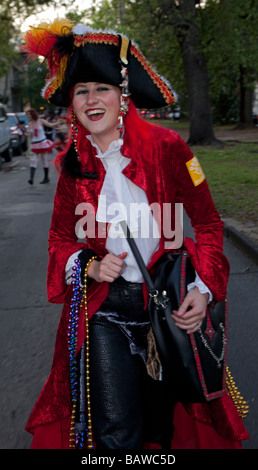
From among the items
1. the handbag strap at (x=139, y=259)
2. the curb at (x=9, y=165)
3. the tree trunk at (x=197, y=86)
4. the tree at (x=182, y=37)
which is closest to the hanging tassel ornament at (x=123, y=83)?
the handbag strap at (x=139, y=259)

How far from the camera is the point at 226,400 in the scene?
7.27 feet

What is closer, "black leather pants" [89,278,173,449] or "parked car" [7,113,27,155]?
"black leather pants" [89,278,173,449]

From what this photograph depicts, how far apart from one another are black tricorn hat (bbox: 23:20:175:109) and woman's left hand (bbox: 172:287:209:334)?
0.82 meters

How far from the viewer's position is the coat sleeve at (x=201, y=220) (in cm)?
207

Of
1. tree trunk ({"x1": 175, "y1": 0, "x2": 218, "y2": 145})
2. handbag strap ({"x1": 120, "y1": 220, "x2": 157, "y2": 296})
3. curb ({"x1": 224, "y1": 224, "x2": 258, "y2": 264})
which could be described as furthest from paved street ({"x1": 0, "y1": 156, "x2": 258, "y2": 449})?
tree trunk ({"x1": 175, "y1": 0, "x2": 218, "y2": 145})

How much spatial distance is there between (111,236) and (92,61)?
2.31ft

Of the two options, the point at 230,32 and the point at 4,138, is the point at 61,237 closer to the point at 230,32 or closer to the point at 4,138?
the point at 230,32

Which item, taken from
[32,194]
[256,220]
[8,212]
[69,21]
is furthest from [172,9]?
[69,21]

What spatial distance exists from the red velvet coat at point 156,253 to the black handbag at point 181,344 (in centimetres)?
14

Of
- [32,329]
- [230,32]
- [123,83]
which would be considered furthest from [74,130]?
[230,32]

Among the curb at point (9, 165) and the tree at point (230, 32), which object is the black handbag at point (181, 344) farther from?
the tree at point (230, 32)

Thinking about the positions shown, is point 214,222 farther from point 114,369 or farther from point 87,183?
point 114,369

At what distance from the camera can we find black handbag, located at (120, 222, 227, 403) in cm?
188

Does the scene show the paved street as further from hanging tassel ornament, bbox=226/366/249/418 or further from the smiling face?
the smiling face
